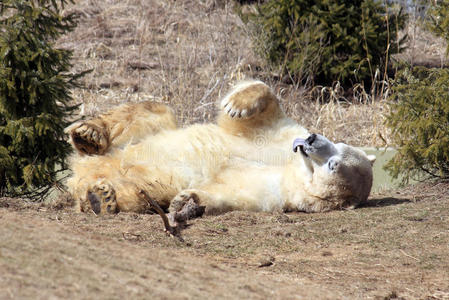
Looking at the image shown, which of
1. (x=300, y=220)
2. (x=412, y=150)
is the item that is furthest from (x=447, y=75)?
(x=300, y=220)

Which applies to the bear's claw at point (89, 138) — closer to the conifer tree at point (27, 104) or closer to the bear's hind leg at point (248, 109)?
the conifer tree at point (27, 104)

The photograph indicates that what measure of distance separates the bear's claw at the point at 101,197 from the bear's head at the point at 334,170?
136 centimetres

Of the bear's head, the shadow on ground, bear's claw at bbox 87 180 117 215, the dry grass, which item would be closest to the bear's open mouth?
the bear's head

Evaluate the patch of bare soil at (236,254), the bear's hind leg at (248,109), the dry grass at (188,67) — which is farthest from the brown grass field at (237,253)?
the dry grass at (188,67)

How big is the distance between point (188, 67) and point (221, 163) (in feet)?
14.4

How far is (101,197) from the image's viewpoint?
398 centimetres

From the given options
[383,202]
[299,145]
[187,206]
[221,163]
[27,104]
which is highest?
[27,104]

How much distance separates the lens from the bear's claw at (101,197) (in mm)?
3953

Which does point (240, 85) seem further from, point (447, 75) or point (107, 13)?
point (107, 13)

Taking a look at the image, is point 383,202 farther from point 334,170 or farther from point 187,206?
point 187,206

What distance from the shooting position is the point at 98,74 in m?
10.7

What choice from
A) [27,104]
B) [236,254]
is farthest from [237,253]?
[27,104]

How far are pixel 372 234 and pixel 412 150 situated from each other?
169 centimetres

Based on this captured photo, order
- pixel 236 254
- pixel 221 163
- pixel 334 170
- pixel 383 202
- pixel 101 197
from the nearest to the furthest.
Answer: pixel 236 254, pixel 101 197, pixel 334 170, pixel 221 163, pixel 383 202
